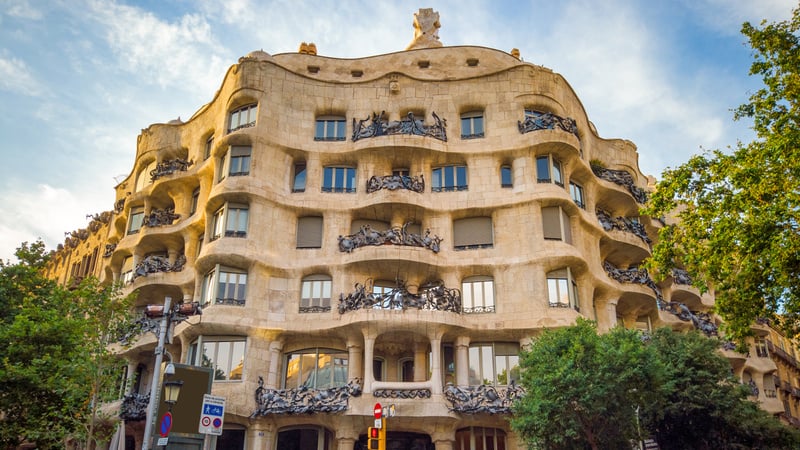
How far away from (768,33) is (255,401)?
23.1m

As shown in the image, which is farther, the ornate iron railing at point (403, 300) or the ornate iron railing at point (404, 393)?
the ornate iron railing at point (403, 300)

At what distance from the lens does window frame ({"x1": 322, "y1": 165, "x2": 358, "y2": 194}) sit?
32.5 m

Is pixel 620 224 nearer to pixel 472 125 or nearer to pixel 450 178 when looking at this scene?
pixel 472 125

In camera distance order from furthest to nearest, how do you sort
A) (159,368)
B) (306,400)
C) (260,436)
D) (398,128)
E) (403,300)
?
(398,128) → (403,300) → (260,436) → (306,400) → (159,368)

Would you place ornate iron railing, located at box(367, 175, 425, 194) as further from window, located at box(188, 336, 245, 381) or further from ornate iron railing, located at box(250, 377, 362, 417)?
window, located at box(188, 336, 245, 381)

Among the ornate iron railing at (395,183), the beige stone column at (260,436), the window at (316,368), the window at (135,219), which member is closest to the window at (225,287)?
the window at (316,368)

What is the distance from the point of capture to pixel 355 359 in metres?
28.9

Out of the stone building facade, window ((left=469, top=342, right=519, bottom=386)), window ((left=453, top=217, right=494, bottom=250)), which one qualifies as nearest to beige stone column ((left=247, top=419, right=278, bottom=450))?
the stone building facade

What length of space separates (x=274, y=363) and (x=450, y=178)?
12175 mm

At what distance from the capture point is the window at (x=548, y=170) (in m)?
31.8

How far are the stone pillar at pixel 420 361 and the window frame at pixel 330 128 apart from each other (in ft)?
36.6

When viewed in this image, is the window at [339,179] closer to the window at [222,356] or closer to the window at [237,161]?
the window at [237,161]

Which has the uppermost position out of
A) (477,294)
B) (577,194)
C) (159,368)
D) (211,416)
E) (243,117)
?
(243,117)

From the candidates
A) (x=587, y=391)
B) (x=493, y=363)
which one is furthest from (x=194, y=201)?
(x=587, y=391)
